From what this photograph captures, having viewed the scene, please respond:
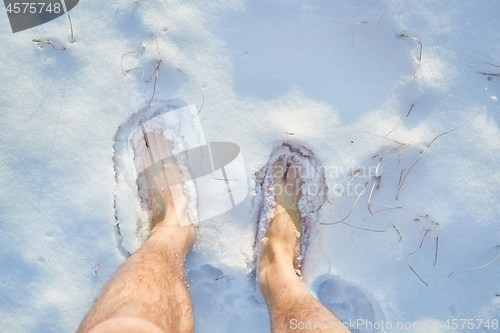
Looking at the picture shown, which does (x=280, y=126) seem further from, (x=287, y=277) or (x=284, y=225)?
(x=287, y=277)

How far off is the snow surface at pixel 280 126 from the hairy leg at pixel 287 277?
140 millimetres

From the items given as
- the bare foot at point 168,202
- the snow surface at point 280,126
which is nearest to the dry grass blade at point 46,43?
the snow surface at point 280,126

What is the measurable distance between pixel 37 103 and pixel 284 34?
50.7 inches

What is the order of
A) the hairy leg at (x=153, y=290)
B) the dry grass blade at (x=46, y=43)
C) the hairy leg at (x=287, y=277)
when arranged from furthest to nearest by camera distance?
1. the dry grass blade at (x=46, y=43)
2. the hairy leg at (x=287, y=277)
3. the hairy leg at (x=153, y=290)

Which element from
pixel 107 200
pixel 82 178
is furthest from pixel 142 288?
pixel 82 178

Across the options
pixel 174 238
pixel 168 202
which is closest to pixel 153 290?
pixel 174 238

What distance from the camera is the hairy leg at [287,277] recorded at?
4.50ft

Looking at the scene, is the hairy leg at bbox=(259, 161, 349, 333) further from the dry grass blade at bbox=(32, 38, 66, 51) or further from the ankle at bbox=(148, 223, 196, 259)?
the dry grass blade at bbox=(32, 38, 66, 51)

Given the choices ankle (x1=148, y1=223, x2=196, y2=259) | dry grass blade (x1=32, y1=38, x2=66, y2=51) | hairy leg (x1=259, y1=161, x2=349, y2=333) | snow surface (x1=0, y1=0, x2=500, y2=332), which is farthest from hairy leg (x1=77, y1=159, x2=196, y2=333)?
dry grass blade (x1=32, y1=38, x2=66, y2=51)

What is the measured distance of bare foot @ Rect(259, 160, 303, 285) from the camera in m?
1.77

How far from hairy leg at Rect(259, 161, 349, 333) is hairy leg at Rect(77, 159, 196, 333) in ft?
1.34

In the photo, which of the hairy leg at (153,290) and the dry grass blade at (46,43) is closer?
the hairy leg at (153,290)

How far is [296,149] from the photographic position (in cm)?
175

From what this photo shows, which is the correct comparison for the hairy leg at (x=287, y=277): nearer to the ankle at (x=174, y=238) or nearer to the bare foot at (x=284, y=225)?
the bare foot at (x=284, y=225)
